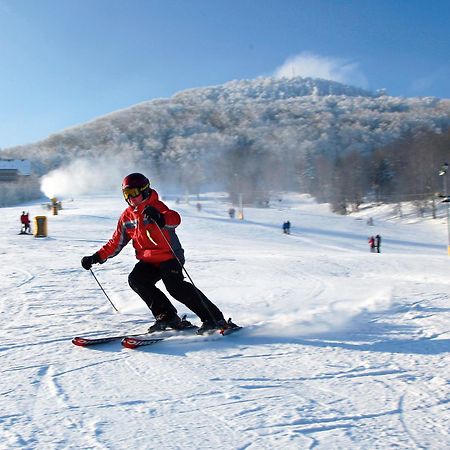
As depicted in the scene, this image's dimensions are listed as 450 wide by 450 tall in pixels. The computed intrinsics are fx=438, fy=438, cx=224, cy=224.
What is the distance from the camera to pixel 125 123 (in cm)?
14862

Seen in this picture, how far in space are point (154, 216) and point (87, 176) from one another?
9979cm

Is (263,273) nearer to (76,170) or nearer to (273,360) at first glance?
(273,360)

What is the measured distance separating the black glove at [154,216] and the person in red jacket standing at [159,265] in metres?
0.04

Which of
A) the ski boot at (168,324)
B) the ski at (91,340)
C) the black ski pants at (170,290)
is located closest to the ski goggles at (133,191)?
the black ski pants at (170,290)

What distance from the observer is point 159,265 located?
359 cm

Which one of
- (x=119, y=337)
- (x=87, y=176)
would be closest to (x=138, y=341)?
(x=119, y=337)

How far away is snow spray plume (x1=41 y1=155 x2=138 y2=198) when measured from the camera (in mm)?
77188

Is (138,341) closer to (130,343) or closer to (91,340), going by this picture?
(130,343)

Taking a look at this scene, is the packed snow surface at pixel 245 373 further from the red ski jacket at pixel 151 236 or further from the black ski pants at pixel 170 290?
the red ski jacket at pixel 151 236

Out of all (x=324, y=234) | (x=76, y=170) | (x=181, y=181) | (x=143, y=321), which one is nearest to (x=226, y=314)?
(x=143, y=321)

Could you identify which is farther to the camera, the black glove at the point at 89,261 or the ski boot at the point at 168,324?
the black glove at the point at 89,261

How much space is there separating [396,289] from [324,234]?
23.6 metres

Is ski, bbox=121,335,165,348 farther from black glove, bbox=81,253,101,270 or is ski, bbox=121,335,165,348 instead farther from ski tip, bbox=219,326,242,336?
black glove, bbox=81,253,101,270

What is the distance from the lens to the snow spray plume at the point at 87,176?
7719cm
